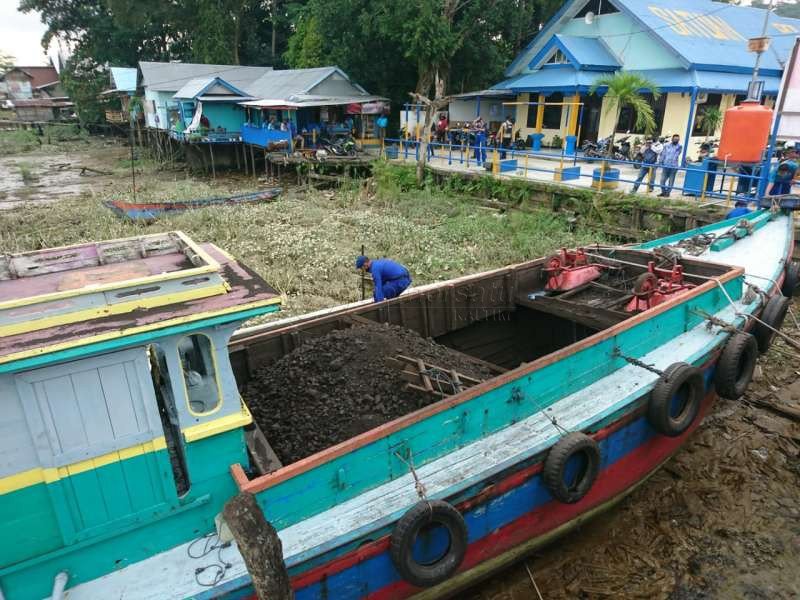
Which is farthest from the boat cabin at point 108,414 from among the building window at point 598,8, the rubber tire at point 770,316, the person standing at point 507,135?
the building window at point 598,8

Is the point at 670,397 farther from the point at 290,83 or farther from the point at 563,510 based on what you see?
the point at 290,83

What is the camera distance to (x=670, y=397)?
500cm

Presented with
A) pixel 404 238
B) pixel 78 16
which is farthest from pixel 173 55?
pixel 404 238

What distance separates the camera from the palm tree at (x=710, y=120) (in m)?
18.5

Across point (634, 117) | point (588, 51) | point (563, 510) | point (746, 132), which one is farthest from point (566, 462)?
point (588, 51)

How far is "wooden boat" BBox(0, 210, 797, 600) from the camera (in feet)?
9.62

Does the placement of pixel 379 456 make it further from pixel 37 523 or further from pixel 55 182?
pixel 55 182

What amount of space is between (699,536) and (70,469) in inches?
210

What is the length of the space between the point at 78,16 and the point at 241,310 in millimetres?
52835

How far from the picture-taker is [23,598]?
9.99ft

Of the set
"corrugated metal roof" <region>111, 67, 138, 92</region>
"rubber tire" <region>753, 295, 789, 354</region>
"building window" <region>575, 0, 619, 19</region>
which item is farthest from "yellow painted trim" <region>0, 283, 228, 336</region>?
"corrugated metal roof" <region>111, 67, 138, 92</region>

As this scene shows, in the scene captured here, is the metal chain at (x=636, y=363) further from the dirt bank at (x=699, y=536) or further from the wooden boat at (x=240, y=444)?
the dirt bank at (x=699, y=536)

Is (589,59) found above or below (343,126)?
above

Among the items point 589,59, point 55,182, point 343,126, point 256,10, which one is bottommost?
point 55,182
